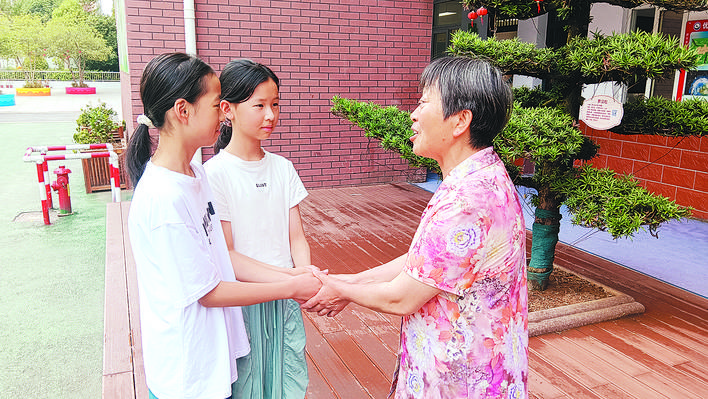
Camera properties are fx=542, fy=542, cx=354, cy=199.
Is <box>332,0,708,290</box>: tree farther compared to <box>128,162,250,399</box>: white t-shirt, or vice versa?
<box>332,0,708,290</box>: tree

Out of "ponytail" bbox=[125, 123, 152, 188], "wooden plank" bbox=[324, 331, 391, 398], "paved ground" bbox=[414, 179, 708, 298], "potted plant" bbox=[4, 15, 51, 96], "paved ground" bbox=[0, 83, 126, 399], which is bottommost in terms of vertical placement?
"paved ground" bbox=[0, 83, 126, 399]

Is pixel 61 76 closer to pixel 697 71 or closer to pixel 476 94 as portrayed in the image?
pixel 697 71

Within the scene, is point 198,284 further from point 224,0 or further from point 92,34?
point 92,34

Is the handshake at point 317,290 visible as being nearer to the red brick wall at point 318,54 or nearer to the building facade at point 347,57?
the building facade at point 347,57

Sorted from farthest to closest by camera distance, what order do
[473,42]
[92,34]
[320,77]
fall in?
[92,34] < [320,77] < [473,42]

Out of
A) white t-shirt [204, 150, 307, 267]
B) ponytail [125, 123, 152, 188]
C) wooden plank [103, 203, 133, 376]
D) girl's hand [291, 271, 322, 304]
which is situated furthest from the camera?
wooden plank [103, 203, 133, 376]

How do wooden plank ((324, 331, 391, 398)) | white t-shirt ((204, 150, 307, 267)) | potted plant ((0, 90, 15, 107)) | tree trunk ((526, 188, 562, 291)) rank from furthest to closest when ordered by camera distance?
1. potted plant ((0, 90, 15, 107))
2. tree trunk ((526, 188, 562, 291))
3. wooden plank ((324, 331, 391, 398))
4. white t-shirt ((204, 150, 307, 267))

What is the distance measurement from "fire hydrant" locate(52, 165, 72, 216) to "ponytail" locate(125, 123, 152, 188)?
199 inches

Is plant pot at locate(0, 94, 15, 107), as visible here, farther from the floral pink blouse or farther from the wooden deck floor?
the floral pink blouse

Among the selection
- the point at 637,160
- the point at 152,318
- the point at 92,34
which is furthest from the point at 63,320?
the point at 92,34

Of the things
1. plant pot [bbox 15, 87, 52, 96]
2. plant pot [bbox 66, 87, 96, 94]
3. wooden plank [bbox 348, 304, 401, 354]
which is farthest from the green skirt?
plant pot [bbox 15, 87, 52, 96]

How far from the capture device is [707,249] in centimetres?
479

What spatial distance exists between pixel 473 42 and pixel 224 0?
154 inches

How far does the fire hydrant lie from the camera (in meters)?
5.89
